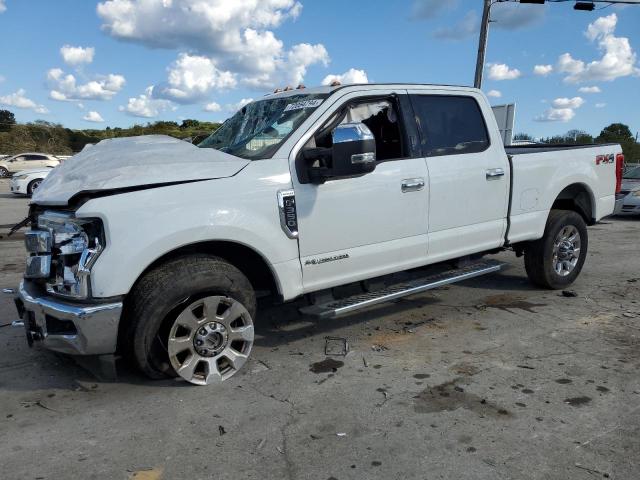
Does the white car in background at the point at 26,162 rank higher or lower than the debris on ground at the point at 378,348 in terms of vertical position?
higher

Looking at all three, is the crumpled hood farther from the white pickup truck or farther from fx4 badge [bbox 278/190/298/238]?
fx4 badge [bbox 278/190/298/238]

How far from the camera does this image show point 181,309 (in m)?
3.64

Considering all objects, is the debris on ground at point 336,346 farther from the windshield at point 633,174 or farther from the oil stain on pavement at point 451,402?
the windshield at point 633,174

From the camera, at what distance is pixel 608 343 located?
4586mm

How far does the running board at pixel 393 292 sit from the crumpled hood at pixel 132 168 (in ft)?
4.12

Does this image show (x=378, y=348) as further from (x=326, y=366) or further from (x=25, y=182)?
(x=25, y=182)

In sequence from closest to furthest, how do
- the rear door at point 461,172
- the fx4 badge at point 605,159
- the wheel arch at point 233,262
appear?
the wheel arch at point 233,262 → the rear door at point 461,172 → the fx4 badge at point 605,159

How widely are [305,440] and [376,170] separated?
2.14 meters

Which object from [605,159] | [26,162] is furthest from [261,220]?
[26,162]

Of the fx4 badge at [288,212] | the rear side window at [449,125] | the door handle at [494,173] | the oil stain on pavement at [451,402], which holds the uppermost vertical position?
the rear side window at [449,125]

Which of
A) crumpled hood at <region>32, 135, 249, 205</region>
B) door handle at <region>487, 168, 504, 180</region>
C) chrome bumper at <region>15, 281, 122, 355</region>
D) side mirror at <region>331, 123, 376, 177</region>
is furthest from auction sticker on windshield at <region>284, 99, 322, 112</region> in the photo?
chrome bumper at <region>15, 281, 122, 355</region>

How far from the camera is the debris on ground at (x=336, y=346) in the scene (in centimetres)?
443

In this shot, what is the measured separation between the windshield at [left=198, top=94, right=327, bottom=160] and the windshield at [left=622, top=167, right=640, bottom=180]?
12.7 m

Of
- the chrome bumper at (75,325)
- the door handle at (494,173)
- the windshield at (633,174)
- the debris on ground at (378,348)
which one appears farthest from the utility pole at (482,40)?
the chrome bumper at (75,325)
